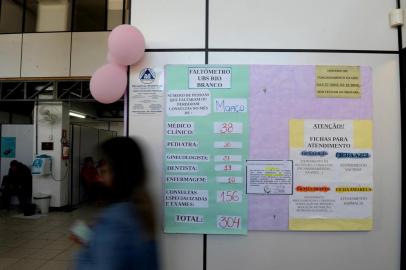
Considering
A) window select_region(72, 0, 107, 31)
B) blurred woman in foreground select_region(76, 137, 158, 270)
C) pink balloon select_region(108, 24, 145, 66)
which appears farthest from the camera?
window select_region(72, 0, 107, 31)

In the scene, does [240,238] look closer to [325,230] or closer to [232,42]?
[325,230]

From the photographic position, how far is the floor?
15.2 ft

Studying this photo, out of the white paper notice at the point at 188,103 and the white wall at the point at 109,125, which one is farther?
the white wall at the point at 109,125

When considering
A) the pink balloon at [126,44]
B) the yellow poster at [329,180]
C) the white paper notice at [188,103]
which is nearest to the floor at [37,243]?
the white paper notice at [188,103]

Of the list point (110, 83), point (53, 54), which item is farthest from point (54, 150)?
point (110, 83)

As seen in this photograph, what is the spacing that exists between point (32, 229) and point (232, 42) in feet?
20.0

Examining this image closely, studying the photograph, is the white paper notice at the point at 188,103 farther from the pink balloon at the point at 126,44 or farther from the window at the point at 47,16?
the window at the point at 47,16

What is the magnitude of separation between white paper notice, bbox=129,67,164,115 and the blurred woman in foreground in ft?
3.45

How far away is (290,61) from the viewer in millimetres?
2520

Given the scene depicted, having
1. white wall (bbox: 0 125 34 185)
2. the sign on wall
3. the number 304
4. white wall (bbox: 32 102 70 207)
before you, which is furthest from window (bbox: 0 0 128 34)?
the number 304

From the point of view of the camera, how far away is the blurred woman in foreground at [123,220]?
1336mm

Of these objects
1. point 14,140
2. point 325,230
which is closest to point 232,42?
point 325,230

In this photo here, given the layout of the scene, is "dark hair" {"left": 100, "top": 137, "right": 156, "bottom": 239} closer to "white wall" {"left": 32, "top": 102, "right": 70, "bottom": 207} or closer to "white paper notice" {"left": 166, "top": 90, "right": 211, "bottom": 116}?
"white paper notice" {"left": 166, "top": 90, "right": 211, "bottom": 116}

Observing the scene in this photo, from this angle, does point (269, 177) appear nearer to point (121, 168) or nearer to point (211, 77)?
point (211, 77)
